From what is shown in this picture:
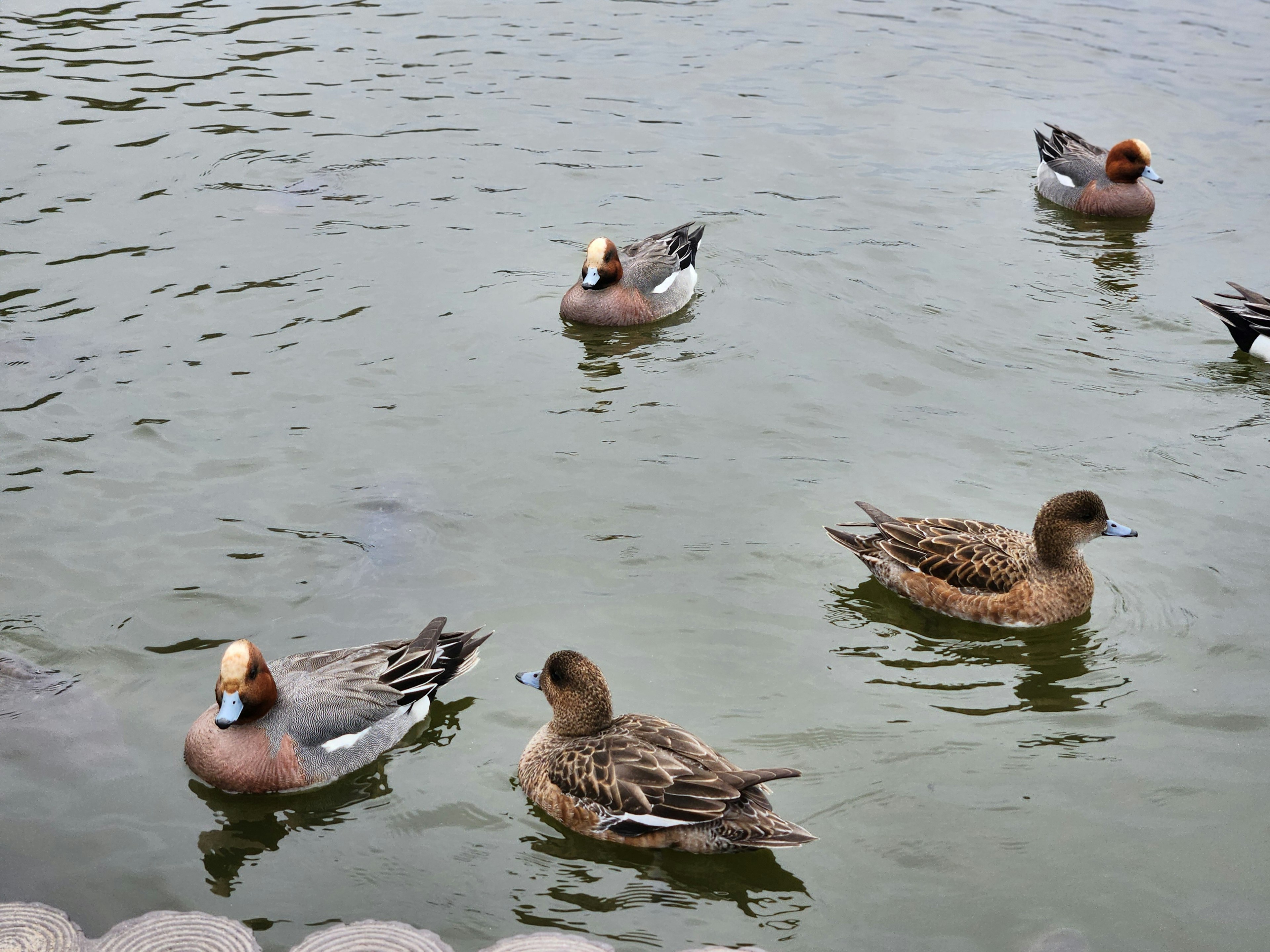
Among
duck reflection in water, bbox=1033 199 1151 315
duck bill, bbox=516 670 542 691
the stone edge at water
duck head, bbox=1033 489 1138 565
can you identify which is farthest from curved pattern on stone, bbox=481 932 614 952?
duck reflection in water, bbox=1033 199 1151 315

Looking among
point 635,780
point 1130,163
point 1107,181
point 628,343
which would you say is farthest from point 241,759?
point 1130,163

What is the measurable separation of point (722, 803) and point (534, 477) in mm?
4059

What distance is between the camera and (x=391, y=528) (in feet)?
29.5

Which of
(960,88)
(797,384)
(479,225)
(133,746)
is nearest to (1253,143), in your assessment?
(960,88)

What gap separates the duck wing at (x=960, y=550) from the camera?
8336mm

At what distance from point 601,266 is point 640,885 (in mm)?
7218

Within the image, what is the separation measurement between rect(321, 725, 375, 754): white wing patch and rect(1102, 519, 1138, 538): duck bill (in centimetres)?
495

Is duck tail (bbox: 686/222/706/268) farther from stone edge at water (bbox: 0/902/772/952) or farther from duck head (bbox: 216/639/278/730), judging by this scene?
stone edge at water (bbox: 0/902/772/952)

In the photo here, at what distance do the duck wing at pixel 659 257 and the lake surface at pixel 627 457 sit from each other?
0.44 meters

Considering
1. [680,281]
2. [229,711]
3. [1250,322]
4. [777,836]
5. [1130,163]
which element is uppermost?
[1130,163]

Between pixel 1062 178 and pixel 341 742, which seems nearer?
pixel 341 742

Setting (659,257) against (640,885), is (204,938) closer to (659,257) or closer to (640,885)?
(640,885)

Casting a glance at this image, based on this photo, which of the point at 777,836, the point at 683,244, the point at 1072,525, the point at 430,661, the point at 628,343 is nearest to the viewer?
the point at 777,836

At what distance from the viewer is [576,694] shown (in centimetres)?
689
